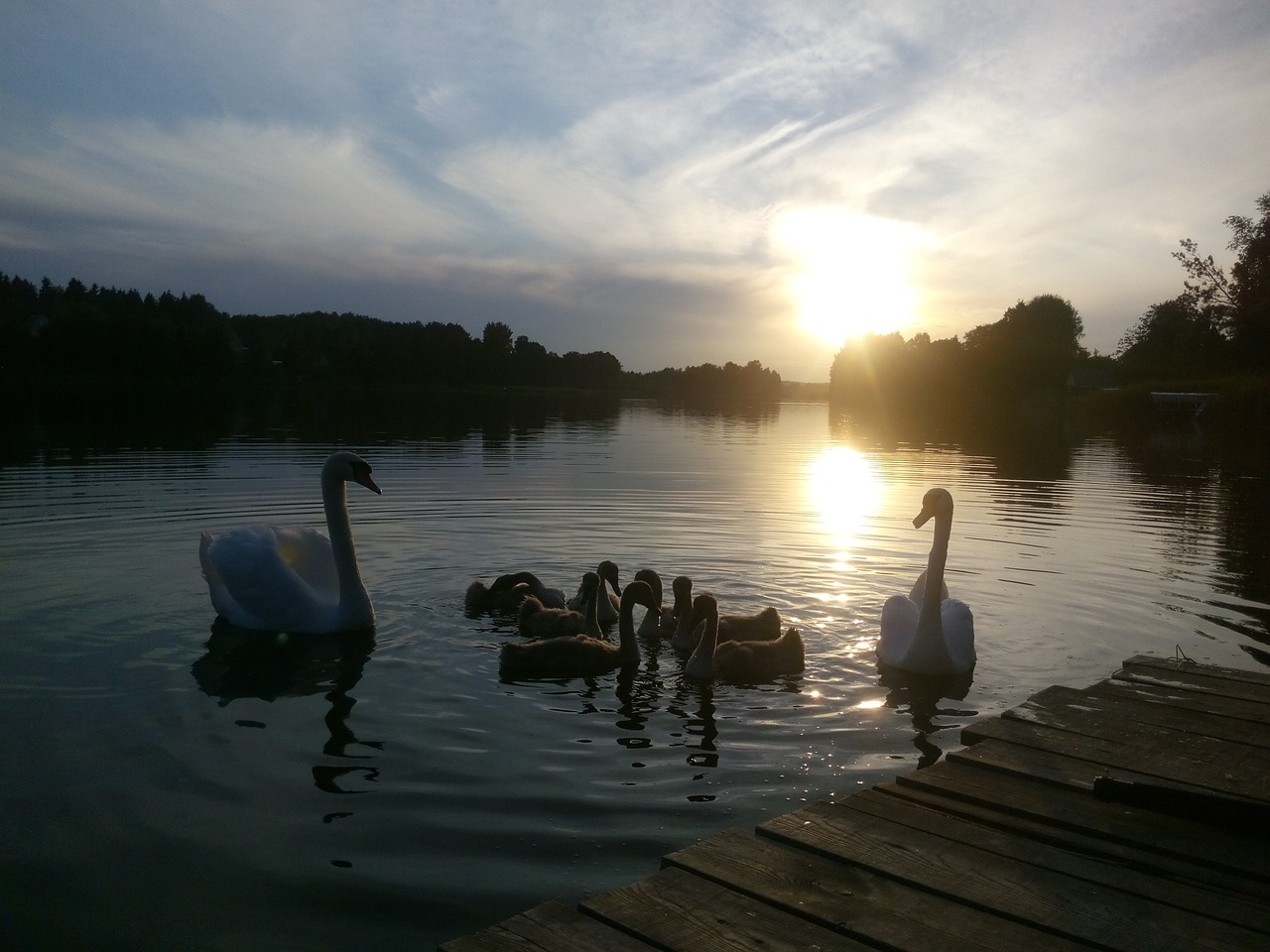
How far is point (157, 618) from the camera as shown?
10.4 m

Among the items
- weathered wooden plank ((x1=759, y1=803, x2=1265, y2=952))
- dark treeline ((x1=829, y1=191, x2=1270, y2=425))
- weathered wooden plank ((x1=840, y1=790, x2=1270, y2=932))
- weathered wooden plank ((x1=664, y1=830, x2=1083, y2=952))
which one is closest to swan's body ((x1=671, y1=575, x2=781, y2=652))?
weathered wooden plank ((x1=840, y1=790, x2=1270, y2=932))

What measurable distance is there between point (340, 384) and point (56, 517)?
108 meters

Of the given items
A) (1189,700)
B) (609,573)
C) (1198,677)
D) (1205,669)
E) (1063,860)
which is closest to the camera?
(1063,860)

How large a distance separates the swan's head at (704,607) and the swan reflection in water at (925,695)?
155 centimetres

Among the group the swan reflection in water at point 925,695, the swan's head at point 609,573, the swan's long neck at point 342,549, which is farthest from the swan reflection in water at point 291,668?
the swan reflection in water at point 925,695

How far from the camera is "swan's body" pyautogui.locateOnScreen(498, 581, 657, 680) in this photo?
8.73 meters

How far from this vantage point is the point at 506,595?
10.9 m

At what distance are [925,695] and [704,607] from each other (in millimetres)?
2023

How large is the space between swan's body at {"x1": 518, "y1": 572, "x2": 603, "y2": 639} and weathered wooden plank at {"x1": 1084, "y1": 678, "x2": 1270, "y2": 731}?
459cm

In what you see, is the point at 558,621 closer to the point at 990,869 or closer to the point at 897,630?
the point at 897,630

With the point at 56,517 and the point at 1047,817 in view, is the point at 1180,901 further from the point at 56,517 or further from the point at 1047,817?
the point at 56,517

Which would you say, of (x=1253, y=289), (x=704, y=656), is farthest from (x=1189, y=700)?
(x=1253, y=289)

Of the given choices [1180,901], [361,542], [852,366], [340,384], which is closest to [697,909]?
[1180,901]

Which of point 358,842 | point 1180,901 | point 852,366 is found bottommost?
point 358,842
